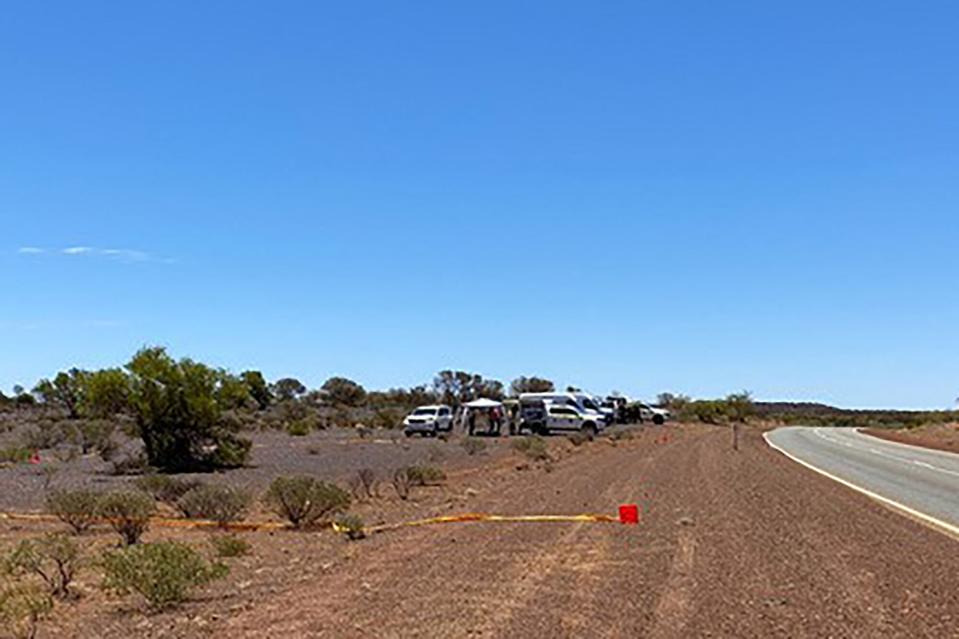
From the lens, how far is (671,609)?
10352 millimetres

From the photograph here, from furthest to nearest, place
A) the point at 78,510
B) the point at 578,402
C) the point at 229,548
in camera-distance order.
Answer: the point at 578,402 → the point at 78,510 → the point at 229,548

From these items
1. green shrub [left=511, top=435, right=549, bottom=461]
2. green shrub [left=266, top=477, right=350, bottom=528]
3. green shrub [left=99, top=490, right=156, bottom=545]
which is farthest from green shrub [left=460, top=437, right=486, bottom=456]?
green shrub [left=99, top=490, right=156, bottom=545]

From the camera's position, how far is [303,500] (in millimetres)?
20047

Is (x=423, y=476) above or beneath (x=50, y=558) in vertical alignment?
above

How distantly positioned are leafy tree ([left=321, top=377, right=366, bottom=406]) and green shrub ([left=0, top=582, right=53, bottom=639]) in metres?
115

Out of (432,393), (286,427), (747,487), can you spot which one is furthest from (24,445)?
(432,393)

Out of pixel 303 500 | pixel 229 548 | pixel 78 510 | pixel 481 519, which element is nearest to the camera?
pixel 229 548

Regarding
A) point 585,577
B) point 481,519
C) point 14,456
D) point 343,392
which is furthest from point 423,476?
point 343,392

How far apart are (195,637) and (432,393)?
413 feet

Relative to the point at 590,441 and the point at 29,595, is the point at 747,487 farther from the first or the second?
the point at 590,441

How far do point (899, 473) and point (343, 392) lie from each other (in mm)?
103771

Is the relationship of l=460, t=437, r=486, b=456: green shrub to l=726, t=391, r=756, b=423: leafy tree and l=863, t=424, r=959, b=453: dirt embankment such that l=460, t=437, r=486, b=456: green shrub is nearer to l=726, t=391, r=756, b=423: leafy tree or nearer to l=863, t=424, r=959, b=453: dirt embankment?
l=863, t=424, r=959, b=453: dirt embankment

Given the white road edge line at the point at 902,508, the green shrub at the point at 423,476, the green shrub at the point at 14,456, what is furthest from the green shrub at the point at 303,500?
the green shrub at the point at 14,456

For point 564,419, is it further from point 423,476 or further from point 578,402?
point 423,476
